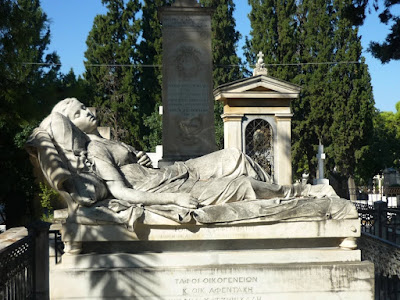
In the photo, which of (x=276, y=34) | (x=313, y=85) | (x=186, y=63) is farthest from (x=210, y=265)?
(x=276, y=34)

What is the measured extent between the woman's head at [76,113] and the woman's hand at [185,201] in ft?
4.08

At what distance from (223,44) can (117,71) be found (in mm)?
5427

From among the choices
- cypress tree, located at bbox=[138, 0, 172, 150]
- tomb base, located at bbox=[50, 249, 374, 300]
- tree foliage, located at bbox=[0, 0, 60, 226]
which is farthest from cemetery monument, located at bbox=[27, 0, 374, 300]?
cypress tree, located at bbox=[138, 0, 172, 150]

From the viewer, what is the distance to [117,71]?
1069 inches

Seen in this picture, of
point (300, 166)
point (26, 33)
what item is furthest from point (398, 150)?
point (26, 33)

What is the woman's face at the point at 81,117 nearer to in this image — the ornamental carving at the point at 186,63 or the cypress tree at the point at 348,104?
the ornamental carving at the point at 186,63

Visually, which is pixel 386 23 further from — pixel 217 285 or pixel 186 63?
pixel 217 285

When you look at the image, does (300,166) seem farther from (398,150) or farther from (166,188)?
(166,188)

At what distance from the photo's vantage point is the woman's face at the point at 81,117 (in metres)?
5.14

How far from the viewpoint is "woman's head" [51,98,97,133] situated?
514 cm

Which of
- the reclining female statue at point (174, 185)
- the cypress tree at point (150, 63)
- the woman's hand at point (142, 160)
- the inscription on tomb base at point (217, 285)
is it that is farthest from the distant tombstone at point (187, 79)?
the cypress tree at point (150, 63)

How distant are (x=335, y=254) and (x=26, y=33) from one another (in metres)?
4.95

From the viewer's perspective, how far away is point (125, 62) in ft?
87.3

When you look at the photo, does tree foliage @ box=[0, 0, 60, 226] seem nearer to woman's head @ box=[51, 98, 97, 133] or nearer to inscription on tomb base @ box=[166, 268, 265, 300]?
woman's head @ box=[51, 98, 97, 133]
